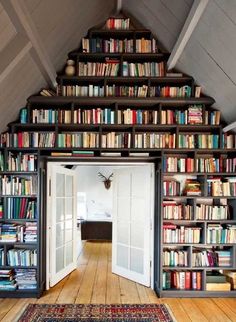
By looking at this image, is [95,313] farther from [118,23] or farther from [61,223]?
[118,23]

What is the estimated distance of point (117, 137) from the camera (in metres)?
4.49

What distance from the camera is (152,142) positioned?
4.49 m

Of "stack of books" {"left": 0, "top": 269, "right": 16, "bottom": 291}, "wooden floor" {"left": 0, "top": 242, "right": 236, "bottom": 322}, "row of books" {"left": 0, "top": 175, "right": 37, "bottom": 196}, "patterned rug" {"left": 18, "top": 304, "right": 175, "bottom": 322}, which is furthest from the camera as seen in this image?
"row of books" {"left": 0, "top": 175, "right": 37, "bottom": 196}

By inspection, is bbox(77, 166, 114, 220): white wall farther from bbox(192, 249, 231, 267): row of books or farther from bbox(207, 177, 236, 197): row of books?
bbox(207, 177, 236, 197): row of books

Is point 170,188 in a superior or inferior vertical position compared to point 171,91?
inferior

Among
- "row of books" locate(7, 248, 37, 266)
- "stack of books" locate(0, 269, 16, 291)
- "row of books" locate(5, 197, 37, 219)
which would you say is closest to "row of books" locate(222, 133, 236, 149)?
"row of books" locate(5, 197, 37, 219)

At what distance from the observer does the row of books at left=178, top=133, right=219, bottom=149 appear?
14.8 ft

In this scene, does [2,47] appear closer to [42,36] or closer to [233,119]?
[42,36]

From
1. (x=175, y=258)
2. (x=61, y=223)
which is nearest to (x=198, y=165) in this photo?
(x=175, y=258)

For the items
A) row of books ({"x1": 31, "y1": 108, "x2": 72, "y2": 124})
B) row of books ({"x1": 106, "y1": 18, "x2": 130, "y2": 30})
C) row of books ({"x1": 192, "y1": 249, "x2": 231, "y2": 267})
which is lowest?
row of books ({"x1": 192, "y1": 249, "x2": 231, "y2": 267})

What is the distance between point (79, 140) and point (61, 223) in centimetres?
156

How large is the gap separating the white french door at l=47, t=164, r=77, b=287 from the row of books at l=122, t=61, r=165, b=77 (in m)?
1.93

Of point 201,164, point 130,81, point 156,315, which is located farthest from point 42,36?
point 156,315

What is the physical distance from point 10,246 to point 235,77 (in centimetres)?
396
